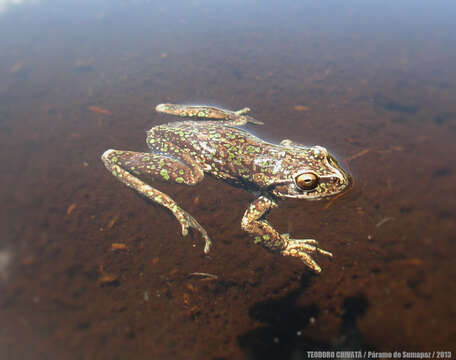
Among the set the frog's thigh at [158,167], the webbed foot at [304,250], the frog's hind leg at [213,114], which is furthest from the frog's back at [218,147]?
the webbed foot at [304,250]

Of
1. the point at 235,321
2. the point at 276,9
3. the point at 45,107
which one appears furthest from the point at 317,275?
the point at 276,9

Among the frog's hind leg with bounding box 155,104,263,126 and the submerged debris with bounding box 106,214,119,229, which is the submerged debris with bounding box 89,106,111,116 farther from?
the submerged debris with bounding box 106,214,119,229

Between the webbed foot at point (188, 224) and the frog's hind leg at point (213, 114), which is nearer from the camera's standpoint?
the webbed foot at point (188, 224)

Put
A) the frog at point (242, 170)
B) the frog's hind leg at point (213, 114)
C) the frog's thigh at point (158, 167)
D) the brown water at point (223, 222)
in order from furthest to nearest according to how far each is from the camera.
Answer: the frog's hind leg at point (213, 114) → the frog's thigh at point (158, 167) → the frog at point (242, 170) → the brown water at point (223, 222)

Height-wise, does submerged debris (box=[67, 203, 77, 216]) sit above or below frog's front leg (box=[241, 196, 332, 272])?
above

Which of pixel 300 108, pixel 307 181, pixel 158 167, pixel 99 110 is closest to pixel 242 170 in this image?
pixel 307 181

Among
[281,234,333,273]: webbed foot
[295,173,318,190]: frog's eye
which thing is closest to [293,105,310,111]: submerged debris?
[295,173,318,190]: frog's eye

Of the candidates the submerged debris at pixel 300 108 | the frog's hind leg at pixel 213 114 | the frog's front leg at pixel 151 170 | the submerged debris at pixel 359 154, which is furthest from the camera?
the submerged debris at pixel 300 108

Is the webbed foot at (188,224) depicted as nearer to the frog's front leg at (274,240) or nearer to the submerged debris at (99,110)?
the frog's front leg at (274,240)

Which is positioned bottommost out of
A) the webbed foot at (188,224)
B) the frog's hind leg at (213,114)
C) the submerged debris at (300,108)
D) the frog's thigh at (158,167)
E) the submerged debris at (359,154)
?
the webbed foot at (188,224)
